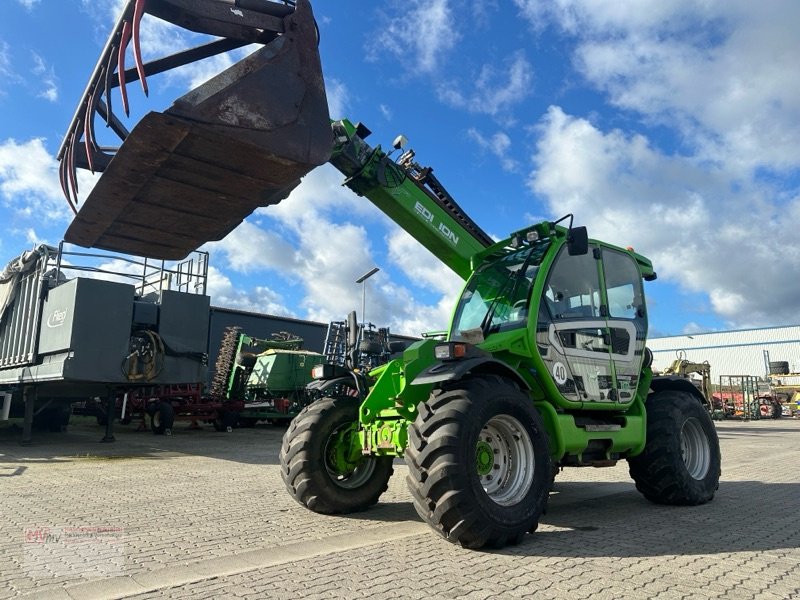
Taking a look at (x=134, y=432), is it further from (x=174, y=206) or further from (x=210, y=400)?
(x=174, y=206)

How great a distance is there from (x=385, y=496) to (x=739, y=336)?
61.2 metres

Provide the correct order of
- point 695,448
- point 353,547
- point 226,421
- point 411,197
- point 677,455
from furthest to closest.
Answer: point 226,421, point 695,448, point 411,197, point 677,455, point 353,547

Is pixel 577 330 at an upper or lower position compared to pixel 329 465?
upper

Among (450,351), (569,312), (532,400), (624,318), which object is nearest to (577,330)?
(569,312)

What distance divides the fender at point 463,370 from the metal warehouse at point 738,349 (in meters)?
51.8

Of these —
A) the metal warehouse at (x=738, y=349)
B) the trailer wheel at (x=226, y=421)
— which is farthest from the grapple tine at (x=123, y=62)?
the metal warehouse at (x=738, y=349)

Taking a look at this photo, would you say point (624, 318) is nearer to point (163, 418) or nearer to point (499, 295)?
point (499, 295)

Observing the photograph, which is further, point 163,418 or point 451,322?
point 163,418

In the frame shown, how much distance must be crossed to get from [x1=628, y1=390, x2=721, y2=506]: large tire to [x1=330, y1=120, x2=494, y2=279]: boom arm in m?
2.68

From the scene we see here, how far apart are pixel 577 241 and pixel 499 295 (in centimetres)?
98

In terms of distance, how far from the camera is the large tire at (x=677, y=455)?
638cm

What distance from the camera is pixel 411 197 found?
22.6ft

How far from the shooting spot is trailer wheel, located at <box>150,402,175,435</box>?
52.2 ft

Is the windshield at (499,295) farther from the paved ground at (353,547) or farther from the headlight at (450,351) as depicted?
the paved ground at (353,547)
